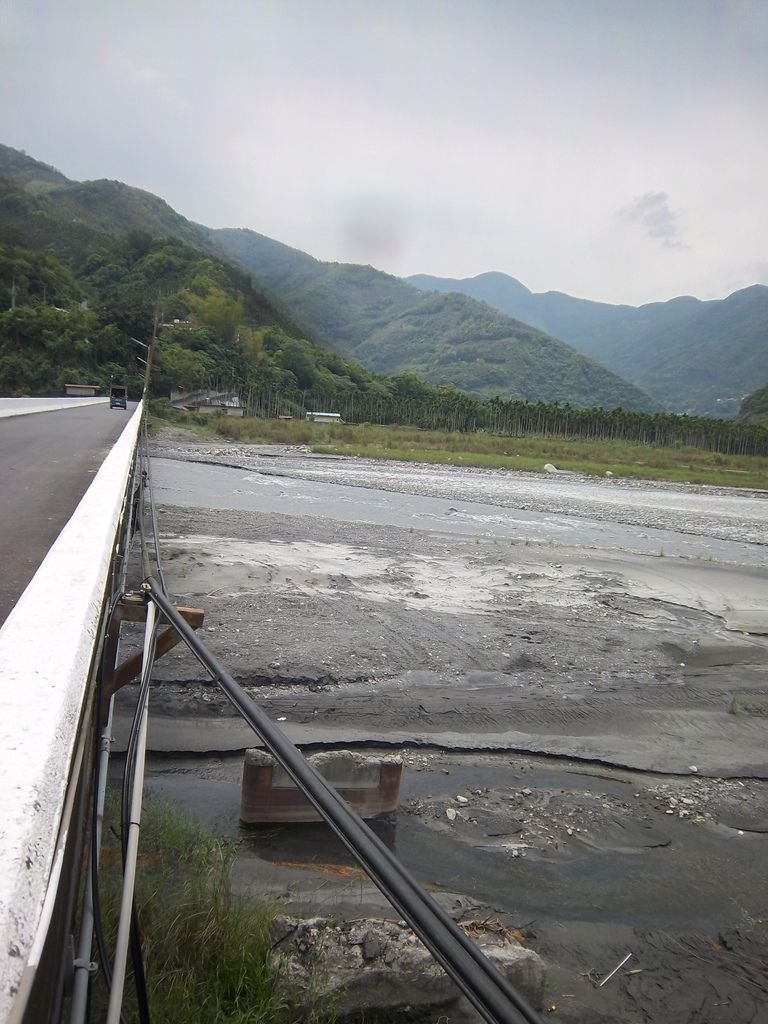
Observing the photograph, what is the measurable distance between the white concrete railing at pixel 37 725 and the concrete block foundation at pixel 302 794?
5.89ft

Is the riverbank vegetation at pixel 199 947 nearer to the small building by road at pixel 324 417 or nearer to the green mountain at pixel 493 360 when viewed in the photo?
the small building by road at pixel 324 417

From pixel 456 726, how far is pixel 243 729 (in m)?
1.65

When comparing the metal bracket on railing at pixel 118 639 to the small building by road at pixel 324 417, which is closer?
the metal bracket on railing at pixel 118 639

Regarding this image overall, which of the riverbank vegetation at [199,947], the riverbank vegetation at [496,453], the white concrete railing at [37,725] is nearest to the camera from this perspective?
the white concrete railing at [37,725]

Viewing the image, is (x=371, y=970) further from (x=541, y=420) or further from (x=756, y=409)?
(x=756, y=409)

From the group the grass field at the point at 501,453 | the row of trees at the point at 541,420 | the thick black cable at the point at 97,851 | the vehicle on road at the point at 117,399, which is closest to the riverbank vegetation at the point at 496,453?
the grass field at the point at 501,453

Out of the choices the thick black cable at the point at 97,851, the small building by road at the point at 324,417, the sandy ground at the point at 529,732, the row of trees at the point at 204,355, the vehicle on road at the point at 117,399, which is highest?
the row of trees at the point at 204,355

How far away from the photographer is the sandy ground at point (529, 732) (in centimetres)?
383

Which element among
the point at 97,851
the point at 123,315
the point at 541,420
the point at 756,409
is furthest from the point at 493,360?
the point at 97,851

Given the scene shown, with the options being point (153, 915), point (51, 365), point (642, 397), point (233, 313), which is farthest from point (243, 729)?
point (642, 397)

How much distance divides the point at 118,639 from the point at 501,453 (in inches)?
2134

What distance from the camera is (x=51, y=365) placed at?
63.1 metres

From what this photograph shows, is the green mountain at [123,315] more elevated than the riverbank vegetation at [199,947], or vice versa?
the green mountain at [123,315]

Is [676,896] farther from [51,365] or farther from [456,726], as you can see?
[51,365]
